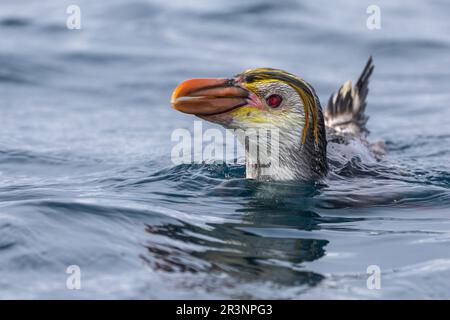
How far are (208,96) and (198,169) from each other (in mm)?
2566

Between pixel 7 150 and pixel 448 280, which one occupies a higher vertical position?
pixel 7 150

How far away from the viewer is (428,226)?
1032 cm

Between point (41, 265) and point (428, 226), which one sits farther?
point (428, 226)

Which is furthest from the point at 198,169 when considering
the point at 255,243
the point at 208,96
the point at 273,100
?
the point at 255,243

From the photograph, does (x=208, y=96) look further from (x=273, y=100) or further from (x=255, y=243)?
(x=255, y=243)

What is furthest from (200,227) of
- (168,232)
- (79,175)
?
(79,175)

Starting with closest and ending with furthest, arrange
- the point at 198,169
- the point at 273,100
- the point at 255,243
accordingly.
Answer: the point at 255,243 < the point at 273,100 < the point at 198,169

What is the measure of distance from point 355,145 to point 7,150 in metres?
5.60

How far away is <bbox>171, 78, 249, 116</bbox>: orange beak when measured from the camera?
9.98 m

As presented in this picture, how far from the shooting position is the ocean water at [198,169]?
8430 millimetres

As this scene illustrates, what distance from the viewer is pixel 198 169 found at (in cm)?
1261
